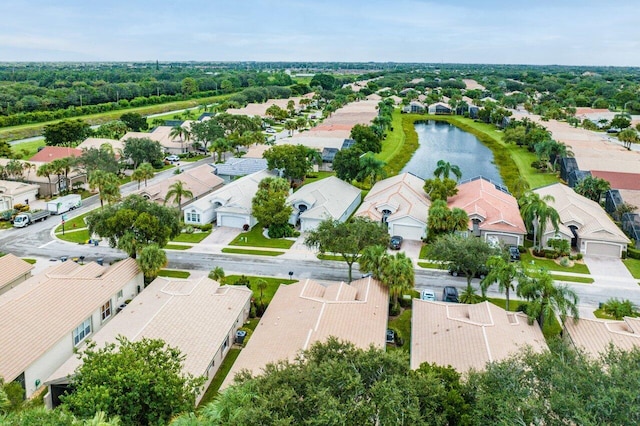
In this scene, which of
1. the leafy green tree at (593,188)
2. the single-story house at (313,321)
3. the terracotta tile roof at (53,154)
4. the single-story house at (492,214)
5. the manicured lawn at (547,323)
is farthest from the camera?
the terracotta tile roof at (53,154)

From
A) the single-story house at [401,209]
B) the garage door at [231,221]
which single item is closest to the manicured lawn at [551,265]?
the single-story house at [401,209]

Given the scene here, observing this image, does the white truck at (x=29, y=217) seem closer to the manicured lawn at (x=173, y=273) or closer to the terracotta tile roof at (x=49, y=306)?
the terracotta tile roof at (x=49, y=306)

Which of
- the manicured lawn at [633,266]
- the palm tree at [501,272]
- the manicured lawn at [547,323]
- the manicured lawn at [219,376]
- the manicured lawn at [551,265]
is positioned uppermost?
the palm tree at [501,272]

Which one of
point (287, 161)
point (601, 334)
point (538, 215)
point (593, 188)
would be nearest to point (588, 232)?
point (538, 215)

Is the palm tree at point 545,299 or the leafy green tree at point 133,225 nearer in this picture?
the palm tree at point 545,299

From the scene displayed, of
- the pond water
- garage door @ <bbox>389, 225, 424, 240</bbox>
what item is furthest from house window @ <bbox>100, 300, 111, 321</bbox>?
the pond water

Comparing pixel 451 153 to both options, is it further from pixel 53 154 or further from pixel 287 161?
pixel 53 154

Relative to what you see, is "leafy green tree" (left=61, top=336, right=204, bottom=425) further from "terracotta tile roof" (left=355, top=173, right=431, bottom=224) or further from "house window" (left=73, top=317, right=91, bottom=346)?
"terracotta tile roof" (left=355, top=173, right=431, bottom=224)

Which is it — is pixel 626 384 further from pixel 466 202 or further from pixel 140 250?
pixel 466 202
